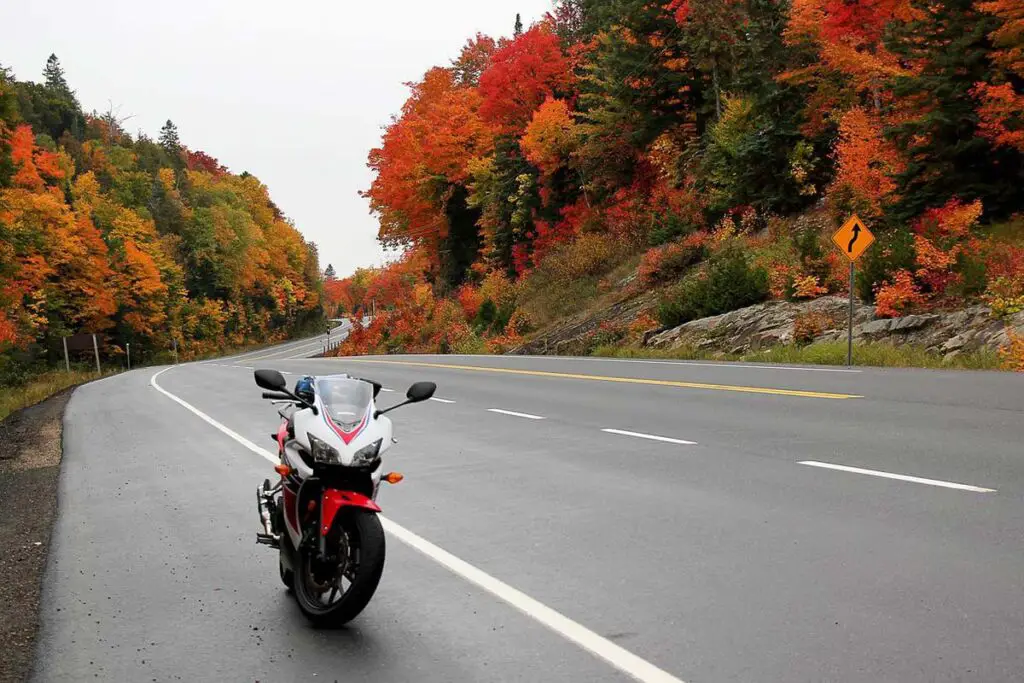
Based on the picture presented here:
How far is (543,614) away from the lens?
470 centimetres

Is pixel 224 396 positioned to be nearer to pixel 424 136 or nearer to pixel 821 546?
pixel 821 546

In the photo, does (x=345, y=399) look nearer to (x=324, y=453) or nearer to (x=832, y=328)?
(x=324, y=453)

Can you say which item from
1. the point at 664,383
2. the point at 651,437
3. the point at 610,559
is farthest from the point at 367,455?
the point at 664,383

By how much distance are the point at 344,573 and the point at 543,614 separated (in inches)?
41.3

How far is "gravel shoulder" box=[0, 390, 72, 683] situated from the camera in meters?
4.71

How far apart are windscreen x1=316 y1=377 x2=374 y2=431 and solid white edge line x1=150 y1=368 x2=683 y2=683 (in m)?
1.28

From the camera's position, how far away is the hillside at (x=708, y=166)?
67.0 feet

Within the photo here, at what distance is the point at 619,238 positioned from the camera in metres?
38.3

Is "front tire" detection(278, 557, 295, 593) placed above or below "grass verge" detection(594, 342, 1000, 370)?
above

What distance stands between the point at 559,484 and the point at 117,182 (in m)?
109

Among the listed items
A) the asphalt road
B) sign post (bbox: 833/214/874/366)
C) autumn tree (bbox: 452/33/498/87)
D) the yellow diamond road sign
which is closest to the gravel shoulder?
the asphalt road

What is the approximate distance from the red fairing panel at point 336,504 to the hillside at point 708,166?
54.5ft

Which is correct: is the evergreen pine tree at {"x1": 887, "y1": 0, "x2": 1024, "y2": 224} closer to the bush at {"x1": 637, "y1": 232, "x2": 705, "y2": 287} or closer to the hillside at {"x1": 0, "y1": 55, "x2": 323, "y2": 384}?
the bush at {"x1": 637, "y1": 232, "x2": 705, "y2": 287}

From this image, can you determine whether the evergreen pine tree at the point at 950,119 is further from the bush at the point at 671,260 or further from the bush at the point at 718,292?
the bush at the point at 671,260
